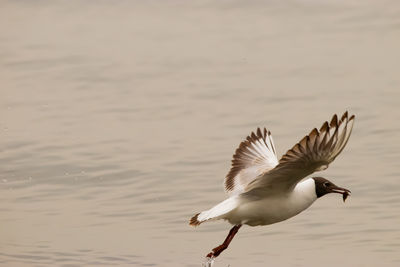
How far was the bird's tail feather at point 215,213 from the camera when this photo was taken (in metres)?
9.34

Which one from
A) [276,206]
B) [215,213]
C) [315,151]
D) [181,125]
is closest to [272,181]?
[276,206]

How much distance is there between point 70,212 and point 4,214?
27.2 inches

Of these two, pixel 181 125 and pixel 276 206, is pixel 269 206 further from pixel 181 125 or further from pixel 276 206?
pixel 181 125

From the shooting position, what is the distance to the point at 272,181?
368 inches

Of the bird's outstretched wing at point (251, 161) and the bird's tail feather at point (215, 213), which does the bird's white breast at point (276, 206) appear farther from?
the bird's outstretched wing at point (251, 161)

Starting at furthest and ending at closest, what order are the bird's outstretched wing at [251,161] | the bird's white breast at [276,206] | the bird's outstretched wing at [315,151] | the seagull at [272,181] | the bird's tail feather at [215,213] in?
the bird's outstretched wing at [251,161] → the bird's white breast at [276,206] → the bird's tail feather at [215,213] → the seagull at [272,181] → the bird's outstretched wing at [315,151]

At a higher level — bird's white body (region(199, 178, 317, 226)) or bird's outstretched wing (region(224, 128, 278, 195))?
bird's outstretched wing (region(224, 128, 278, 195))

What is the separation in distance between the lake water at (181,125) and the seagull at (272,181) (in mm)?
900

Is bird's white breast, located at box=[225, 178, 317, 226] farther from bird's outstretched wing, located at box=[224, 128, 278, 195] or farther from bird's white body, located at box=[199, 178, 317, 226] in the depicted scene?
bird's outstretched wing, located at box=[224, 128, 278, 195]

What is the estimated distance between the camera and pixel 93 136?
1399cm

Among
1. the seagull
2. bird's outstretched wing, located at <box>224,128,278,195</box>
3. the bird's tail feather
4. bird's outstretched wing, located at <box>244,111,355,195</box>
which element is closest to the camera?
bird's outstretched wing, located at <box>244,111,355,195</box>

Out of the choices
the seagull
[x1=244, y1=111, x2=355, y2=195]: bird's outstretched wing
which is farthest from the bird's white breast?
[x1=244, y1=111, x2=355, y2=195]: bird's outstretched wing

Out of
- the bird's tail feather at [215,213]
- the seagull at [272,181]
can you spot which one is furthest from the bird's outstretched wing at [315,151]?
the bird's tail feather at [215,213]

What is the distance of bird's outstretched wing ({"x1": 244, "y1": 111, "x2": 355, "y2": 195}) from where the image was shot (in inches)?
329
